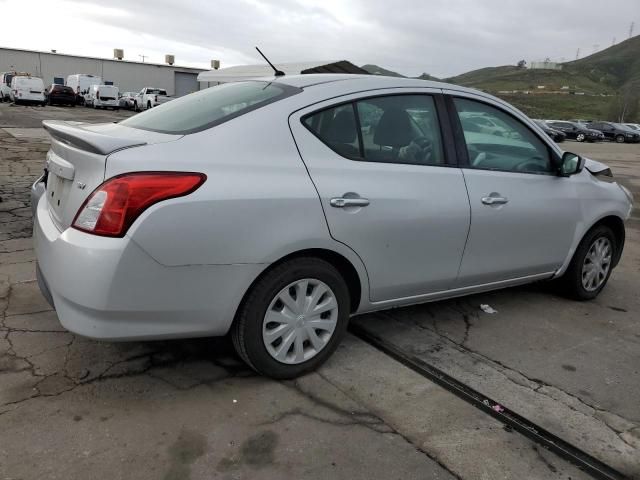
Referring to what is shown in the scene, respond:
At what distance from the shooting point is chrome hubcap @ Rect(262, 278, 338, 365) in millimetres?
2881

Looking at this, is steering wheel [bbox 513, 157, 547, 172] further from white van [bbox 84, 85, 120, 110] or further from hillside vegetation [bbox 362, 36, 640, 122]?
hillside vegetation [bbox 362, 36, 640, 122]

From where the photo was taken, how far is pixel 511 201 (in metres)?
3.76

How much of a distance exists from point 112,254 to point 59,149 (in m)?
0.95

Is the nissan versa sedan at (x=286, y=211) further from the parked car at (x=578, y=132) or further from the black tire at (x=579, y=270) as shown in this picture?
the parked car at (x=578, y=132)

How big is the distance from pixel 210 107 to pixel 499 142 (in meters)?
2.06

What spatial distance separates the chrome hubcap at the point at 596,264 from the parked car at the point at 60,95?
128ft

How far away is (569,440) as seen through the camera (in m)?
2.70

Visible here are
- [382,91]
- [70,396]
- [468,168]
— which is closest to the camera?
[70,396]

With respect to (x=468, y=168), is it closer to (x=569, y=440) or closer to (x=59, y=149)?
(x=569, y=440)

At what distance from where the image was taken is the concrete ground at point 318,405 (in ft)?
7.80

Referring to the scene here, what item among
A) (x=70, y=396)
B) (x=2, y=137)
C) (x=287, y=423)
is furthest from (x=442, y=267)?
(x=2, y=137)

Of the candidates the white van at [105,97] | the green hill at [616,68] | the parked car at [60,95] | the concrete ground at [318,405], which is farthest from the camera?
the green hill at [616,68]

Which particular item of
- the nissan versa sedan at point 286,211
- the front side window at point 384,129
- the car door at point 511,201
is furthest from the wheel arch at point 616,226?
the front side window at point 384,129

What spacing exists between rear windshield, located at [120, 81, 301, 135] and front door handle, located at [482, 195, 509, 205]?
4.70 ft
